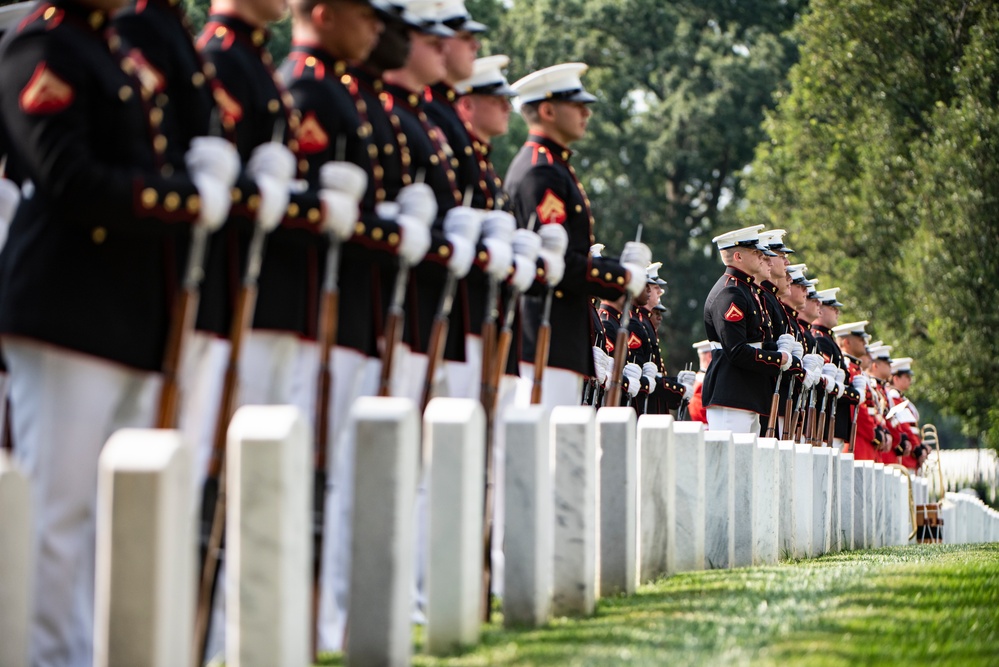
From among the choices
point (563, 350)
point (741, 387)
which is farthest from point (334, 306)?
point (741, 387)

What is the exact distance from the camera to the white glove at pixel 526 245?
7.34 metres

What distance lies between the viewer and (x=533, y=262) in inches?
292

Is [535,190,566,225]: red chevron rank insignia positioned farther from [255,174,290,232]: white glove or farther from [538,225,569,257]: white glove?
[255,174,290,232]: white glove

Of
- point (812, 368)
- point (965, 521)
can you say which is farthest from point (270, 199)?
point (965, 521)

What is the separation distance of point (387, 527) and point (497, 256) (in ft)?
6.82

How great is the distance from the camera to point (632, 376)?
13250 millimetres

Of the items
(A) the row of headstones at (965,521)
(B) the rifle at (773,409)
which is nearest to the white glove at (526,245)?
(B) the rifle at (773,409)

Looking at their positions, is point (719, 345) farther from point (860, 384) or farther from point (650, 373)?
point (860, 384)

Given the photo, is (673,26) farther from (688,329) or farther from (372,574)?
(372,574)

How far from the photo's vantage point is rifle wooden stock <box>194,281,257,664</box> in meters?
5.12

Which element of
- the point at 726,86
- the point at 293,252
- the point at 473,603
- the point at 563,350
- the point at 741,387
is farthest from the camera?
the point at 726,86

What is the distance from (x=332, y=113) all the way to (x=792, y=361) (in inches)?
320

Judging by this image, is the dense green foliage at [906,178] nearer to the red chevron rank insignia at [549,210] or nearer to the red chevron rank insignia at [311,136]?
the red chevron rank insignia at [549,210]

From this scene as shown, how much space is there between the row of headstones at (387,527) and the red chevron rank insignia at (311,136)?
50.9 inches
